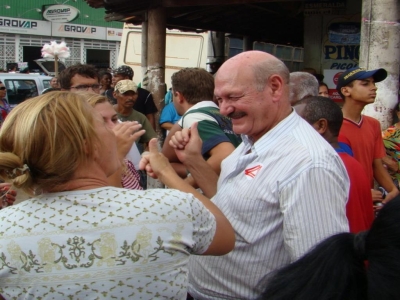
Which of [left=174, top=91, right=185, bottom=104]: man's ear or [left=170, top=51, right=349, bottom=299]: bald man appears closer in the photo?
[left=170, top=51, right=349, bottom=299]: bald man

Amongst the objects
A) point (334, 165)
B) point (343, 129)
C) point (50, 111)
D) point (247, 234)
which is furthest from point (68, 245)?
point (343, 129)

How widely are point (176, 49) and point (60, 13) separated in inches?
598

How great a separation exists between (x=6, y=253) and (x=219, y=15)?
8878 mm

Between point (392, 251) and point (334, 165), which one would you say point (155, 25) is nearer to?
point (334, 165)

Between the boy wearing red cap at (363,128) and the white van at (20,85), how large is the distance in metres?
10.9

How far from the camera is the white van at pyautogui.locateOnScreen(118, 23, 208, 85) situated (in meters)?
14.3

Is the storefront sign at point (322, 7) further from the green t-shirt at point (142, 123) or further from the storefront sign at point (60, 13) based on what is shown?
the storefront sign at point (60, 13)

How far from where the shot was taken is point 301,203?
183 cm

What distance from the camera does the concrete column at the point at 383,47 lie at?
500 cm

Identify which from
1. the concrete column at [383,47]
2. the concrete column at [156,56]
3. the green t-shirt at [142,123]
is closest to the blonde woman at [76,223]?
the green t-shirt at [142,123]

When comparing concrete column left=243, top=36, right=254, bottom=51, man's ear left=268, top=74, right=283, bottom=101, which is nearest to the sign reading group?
concrete column left=243, top=36, right=254, bottom=51

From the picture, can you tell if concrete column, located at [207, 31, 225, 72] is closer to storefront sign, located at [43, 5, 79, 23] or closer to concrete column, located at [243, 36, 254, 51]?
concrete column, located at [243, 36, 254, 51]

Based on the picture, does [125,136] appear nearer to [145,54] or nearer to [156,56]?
A: [156,56]

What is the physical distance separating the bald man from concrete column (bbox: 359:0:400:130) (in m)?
3.22
